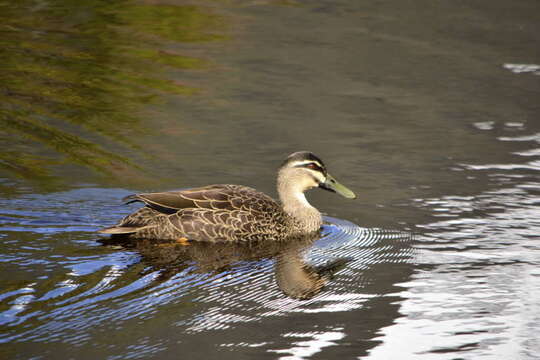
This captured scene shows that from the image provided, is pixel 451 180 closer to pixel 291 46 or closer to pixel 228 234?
pixel 228 234

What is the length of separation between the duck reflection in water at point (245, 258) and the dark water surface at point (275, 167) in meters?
0.04

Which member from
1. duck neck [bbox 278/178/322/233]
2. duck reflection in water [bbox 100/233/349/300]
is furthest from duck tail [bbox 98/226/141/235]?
duck neck [bbox 278/178/322/233]

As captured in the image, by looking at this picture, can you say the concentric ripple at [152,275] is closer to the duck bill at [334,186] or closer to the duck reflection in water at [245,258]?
the duck reflection in water at [245,258]

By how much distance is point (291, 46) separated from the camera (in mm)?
19688

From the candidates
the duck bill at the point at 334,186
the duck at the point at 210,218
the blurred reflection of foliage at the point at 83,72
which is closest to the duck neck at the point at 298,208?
the duck at the point at 210,218

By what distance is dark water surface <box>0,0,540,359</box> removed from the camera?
730cm

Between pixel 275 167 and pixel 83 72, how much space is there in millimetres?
6323

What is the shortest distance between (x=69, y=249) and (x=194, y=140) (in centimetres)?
478

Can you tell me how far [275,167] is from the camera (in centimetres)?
1232

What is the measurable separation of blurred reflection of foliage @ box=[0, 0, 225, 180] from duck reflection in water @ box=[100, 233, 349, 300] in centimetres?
288

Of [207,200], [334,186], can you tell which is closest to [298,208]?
[334,186]

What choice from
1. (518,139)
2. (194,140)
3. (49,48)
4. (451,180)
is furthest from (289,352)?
(49,48)

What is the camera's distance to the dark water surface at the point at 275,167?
730cm

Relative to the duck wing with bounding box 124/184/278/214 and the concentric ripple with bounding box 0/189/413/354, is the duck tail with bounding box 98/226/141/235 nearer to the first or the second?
the concentric ripple with bounding box 0/189/413/354
